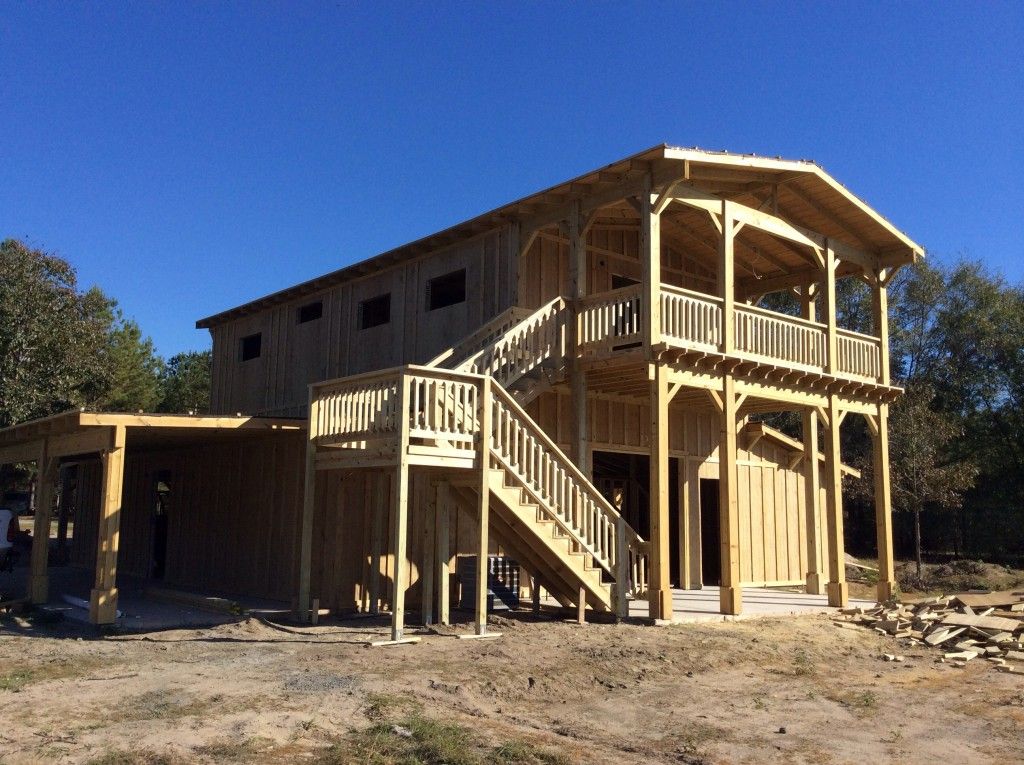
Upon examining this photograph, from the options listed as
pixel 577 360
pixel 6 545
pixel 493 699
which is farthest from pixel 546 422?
pixel 6 545

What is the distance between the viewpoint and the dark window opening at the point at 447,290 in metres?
17.1

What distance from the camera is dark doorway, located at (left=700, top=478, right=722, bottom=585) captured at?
19.8 metres

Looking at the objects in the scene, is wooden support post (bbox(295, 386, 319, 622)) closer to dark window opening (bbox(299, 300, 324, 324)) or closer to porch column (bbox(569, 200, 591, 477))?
porch column (bbox(569, 200, 591, 477))

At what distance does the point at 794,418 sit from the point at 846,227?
1888cm

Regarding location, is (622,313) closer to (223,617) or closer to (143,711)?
(223,617)

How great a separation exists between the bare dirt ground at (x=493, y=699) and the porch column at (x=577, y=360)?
3.23 meters

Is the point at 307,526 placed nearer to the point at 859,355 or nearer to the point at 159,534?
the point at 159,534

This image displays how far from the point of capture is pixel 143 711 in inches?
285

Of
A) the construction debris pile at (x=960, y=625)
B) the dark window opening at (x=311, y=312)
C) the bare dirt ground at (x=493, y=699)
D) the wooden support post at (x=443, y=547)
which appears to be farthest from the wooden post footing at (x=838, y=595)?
the dark window opening at (x=311, y=312)

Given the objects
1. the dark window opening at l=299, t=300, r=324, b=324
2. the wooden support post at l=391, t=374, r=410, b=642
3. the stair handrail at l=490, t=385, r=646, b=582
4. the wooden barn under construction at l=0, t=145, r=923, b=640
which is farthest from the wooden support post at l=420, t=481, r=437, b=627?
the dark window opening at l=299, t=300, r=324, b=324

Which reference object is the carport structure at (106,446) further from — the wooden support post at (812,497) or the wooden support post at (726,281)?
the wooden support post at (812,497)

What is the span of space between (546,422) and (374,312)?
5.41 m

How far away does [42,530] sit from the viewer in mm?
14422

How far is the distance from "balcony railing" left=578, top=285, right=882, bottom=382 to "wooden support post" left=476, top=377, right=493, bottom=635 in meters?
2.98
